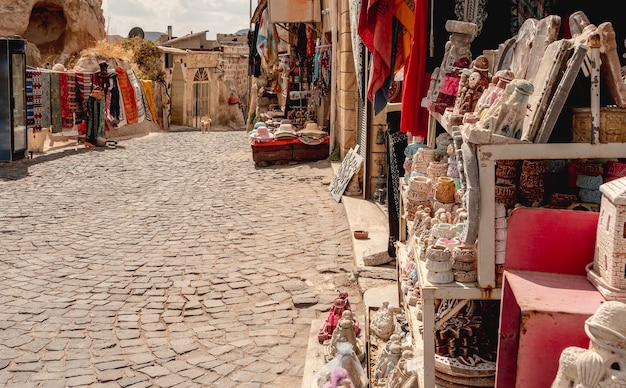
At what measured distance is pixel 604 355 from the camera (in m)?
1.81

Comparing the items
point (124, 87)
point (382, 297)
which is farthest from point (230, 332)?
point (124, 87)

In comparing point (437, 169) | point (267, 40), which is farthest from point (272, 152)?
point (437, 169)

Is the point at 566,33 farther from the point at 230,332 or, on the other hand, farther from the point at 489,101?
the point at 230,332

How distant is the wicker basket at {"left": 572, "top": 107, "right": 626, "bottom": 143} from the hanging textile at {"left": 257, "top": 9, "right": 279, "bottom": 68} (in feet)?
51.3

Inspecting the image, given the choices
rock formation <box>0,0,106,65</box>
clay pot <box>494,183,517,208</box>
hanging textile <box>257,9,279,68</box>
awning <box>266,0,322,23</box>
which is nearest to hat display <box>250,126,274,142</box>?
awning <box>266,0,322,23</box>

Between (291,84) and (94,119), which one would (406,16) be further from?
(94,119)

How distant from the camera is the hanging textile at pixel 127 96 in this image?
19.9 m

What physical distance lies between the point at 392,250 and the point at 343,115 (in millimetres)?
5356

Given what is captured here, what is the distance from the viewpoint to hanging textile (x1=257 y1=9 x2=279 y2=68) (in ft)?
57.8

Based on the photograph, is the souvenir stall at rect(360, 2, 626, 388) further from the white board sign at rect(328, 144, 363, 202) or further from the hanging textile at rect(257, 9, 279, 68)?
the hanging textile at rect(257, 9, 279, 68)

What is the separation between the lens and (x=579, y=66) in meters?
2.46

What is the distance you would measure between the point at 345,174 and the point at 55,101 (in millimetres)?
9136

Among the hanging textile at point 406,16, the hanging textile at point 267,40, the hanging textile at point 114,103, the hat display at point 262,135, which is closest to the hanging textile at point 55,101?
the hanging textile at point 114,103

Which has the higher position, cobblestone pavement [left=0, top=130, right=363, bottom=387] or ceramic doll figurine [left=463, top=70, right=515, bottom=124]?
ceramic doll figurine [left=463, top=70, right=515, bottom=124]
